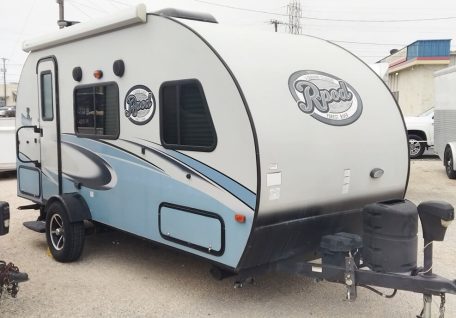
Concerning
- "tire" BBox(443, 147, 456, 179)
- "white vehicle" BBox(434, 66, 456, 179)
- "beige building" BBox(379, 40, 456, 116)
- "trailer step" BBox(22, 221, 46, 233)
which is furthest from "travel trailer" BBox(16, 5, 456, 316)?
"beige building" BBox(379, 40, 456, 116)

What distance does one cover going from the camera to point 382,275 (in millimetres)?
3812

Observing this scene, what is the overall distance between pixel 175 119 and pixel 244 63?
34.6 inches

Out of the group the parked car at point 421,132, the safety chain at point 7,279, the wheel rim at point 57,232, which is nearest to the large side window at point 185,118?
the safety chain at point 7,279

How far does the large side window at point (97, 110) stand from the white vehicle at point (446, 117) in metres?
8.82

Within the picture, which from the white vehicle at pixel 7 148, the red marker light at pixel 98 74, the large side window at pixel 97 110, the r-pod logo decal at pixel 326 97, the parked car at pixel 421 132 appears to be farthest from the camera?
the parked car at pixel 421 132

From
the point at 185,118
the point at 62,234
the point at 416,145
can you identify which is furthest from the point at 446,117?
the point at 62,234

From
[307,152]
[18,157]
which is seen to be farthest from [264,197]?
[18,157]

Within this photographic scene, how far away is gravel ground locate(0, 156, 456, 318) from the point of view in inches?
176

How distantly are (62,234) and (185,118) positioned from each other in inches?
98.3

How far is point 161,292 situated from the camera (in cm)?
491

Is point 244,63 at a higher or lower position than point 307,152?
higher

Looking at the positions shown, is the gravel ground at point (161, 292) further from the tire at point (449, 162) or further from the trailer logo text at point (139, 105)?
the tire at point (449, 162)

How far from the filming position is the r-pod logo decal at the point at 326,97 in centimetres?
420

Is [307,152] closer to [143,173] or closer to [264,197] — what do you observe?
[264,197]
